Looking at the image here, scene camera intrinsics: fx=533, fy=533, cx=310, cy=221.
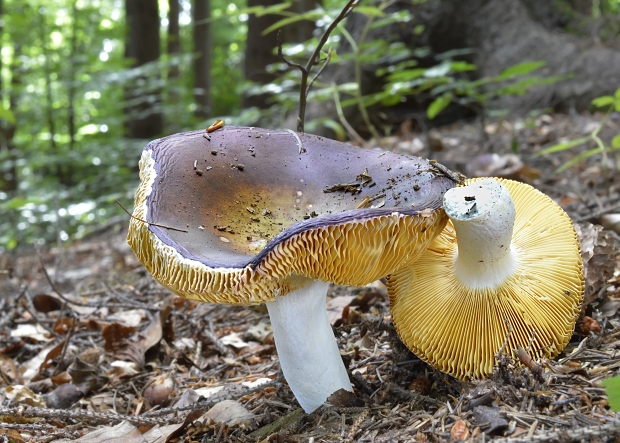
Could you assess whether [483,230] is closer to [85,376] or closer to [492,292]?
[492,292]

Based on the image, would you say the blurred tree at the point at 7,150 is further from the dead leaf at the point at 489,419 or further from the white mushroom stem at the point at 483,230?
the dead leaf at the point at 489,419

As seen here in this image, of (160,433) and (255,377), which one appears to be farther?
(255,377)

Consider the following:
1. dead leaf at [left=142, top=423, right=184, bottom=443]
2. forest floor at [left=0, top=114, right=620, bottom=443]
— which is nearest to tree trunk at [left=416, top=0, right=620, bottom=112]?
forest floor at [left=0, top=114, right=620, bottom=443]

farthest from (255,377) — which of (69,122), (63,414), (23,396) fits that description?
(69,122)

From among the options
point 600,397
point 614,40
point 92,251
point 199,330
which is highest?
point 614,40

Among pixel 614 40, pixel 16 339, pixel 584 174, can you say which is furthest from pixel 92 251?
pixel 614 40

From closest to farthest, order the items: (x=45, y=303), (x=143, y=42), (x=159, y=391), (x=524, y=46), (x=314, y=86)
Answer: (x=159, y=391)
(x=45, y=303)
(x=314, y=86)
(x=524, y=46)
(x=143, y=42)

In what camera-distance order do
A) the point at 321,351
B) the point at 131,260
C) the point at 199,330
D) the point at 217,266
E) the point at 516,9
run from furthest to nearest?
1. the point at 516,9
2. the point at 131,260
3. the point at 199,330
4. the point at 321,351
5. the point at 217,266

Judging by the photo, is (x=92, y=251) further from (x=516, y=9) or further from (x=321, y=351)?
(x=516, y=9)
